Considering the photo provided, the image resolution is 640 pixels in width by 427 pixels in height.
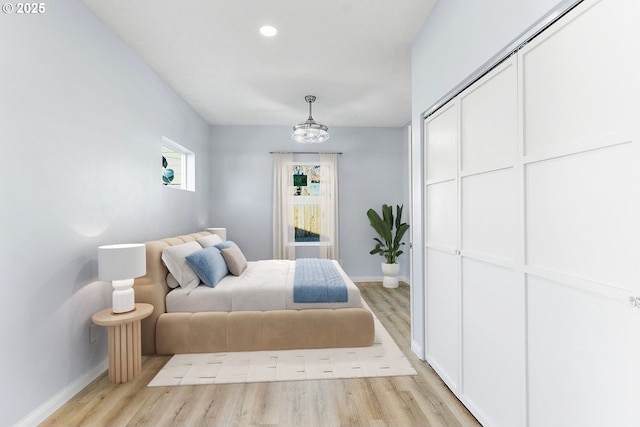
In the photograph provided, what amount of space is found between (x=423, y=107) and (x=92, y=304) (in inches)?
116

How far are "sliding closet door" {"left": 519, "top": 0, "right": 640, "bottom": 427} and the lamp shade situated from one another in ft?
7.81

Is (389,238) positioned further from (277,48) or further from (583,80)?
(583,80)

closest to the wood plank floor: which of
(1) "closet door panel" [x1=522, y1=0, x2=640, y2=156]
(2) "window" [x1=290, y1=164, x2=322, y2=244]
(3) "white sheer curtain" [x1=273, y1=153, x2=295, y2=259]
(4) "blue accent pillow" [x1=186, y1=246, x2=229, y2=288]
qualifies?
(4) "blue accent pillow" [x1=186, y1=246, x2=229, y2=288]

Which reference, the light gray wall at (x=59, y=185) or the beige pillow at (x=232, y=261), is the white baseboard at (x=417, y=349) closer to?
the beige pillow at (x=232, y=261)

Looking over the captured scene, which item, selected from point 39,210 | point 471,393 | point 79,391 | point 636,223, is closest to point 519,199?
point 636,223

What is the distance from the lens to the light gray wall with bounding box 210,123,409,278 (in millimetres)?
5348

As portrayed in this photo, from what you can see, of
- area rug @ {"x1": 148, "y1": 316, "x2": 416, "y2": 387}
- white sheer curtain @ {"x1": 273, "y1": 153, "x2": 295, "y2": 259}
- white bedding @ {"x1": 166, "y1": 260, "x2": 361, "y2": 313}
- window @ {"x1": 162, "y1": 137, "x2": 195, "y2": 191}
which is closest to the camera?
area rug @ {"x1": 148, "y1": 316, "x2": 416, "y2": 387}

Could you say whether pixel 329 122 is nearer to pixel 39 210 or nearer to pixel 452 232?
pixel 452 232

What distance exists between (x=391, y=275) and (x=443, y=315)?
2841 mm

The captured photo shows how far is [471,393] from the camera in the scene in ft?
6.20

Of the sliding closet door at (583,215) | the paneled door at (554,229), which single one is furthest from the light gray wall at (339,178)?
the sliding closet door at (583,215)

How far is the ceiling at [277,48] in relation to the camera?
7.48 ft

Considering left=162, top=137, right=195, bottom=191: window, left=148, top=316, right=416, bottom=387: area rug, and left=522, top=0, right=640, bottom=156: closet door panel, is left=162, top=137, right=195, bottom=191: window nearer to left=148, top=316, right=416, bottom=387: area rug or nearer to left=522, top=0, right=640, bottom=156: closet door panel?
left=148, top=316, right=416, bottom=387: area rug

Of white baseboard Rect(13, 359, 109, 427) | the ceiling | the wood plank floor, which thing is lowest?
the wood plank floor
